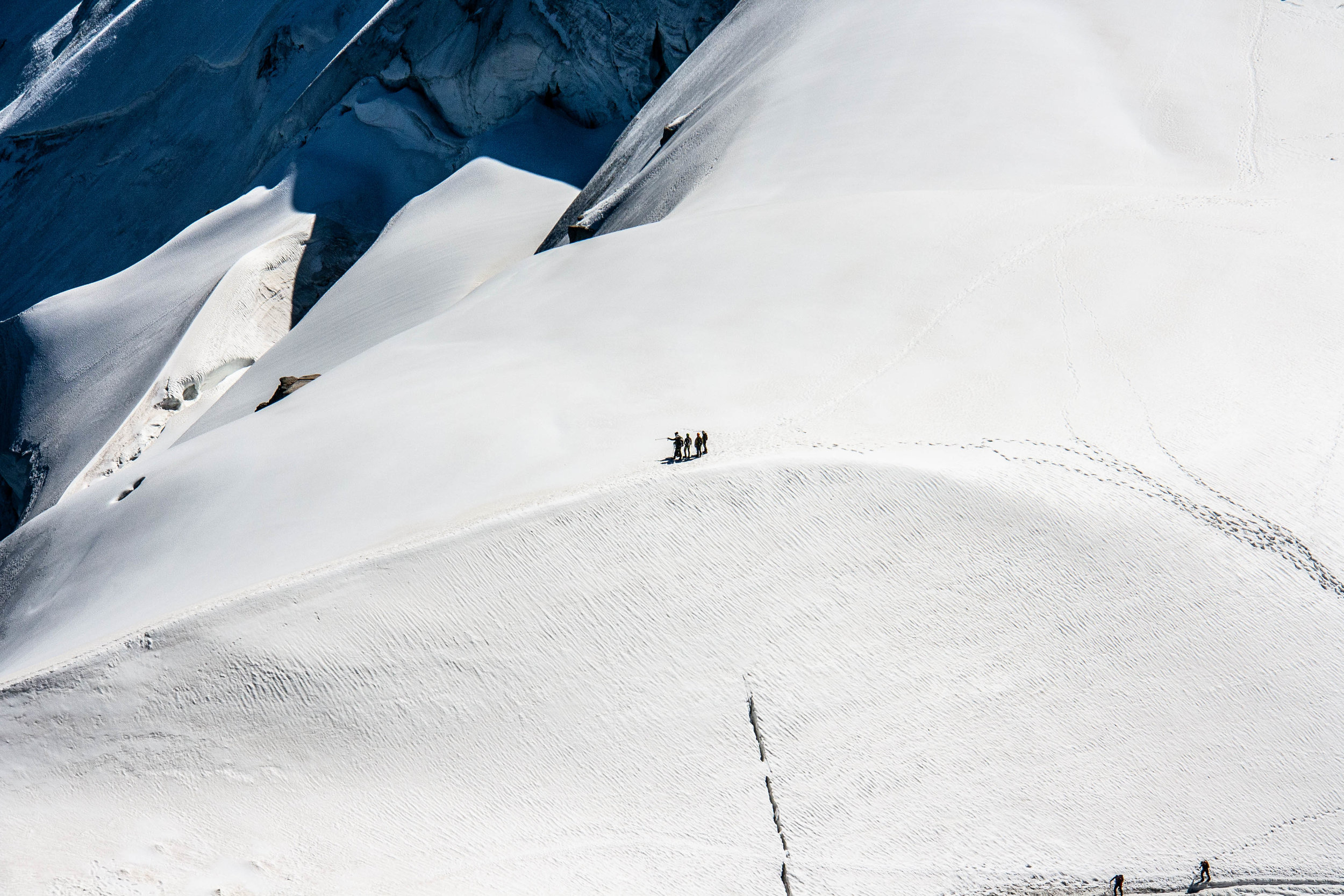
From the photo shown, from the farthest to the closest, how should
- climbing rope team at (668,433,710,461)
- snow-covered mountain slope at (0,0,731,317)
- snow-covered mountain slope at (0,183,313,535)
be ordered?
snow-covered mountain slope at (0,0,731,317) < snow-covered mountain slope at (0,183,313,535) < climbing rope team at (668,433,710,461)

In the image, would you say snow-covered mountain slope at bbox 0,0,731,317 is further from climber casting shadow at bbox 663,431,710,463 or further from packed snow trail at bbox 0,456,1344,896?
packed snow trail at bbox 0,456,1344,896

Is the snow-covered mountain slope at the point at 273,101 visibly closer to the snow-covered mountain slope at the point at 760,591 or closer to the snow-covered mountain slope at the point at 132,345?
the snow-covered mountain slope at the point at 132,345

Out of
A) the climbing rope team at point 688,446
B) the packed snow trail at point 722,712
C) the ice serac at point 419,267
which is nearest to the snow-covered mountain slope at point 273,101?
the ice serac at point 419,267

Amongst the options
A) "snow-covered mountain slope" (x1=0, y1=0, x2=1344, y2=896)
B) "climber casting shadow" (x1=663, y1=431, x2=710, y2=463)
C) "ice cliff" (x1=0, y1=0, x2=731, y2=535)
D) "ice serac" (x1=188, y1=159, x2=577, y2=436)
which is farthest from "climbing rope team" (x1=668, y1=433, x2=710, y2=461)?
"ice cliff" (x1=0, y1=0, x2=731, y2=535)

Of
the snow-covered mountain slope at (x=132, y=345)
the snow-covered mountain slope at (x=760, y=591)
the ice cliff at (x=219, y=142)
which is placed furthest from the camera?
the ice cliff at (x=219, y=142)

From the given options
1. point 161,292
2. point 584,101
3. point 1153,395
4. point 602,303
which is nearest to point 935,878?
point 1153,395

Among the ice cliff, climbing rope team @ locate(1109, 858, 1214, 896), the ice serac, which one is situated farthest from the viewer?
the ice cliff
